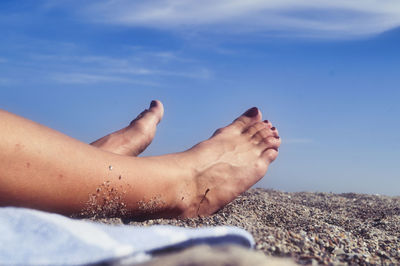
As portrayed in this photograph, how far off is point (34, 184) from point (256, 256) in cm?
104

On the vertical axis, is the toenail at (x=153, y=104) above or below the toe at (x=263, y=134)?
above

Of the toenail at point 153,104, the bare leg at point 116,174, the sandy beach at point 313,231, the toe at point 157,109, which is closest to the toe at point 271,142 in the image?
the bare leg at point 116,174

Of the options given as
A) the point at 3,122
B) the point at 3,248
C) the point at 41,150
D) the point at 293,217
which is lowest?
the point at 293,217

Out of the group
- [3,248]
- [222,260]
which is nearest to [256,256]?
[222,260]

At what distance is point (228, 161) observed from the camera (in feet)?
9.23

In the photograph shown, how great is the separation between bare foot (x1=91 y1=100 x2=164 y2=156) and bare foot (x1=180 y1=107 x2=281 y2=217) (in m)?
0.52

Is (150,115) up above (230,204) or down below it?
above

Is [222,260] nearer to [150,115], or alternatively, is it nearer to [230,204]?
[230,204]

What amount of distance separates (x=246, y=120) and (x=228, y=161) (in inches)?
28.3

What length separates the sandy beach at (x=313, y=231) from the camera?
4.49 feet

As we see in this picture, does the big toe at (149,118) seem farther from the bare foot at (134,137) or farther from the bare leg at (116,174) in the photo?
the bare leg at (116,174)

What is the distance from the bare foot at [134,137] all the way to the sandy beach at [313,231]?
2.84 feet

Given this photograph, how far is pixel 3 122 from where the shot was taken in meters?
1.53

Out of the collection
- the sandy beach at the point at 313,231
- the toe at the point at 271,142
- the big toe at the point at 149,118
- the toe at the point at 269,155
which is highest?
the big toe at the point at 149,118
